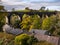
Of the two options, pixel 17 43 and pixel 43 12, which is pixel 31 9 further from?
pixel 17 43

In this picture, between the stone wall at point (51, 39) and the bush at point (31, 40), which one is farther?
the bush at point (31, 40)

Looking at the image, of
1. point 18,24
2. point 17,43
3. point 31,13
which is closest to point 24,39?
point 17,43

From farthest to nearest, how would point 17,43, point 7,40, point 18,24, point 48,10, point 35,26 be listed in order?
point 48,10, point 18,24, point 35,26, point 7,40, point 17,43

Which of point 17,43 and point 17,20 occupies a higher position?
point 17,43

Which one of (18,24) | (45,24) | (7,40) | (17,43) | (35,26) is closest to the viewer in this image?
(17,43)

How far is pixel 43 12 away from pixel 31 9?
1966mm

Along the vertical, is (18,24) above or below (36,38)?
below

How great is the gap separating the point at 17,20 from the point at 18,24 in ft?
2.83

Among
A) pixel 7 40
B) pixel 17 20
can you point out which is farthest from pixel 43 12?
pixel 7 40

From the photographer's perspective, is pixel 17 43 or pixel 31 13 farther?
pixel 31 13

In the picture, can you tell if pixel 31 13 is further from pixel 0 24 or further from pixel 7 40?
pixel 7 40

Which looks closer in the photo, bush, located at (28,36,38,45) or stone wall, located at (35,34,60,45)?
stone wall, located at (35,34,60,45)

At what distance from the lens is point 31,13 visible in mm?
34656

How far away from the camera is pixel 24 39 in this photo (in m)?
16.7
